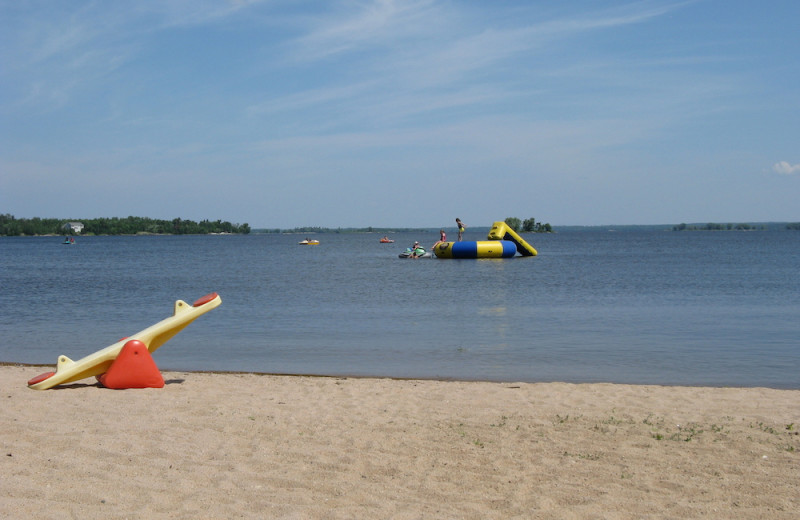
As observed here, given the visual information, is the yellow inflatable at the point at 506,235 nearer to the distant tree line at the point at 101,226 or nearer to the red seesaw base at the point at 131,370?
the red seesaw base at the point at 131,370

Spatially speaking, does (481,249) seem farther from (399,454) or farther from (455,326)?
(399,454)

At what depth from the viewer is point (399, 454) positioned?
5.92 meters

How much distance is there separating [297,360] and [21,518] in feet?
24.1

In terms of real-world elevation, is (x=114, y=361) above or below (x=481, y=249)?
below

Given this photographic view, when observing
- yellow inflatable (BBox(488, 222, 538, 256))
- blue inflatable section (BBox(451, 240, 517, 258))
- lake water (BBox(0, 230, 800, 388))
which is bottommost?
lake water (BBox(0, 230, 800, 388))

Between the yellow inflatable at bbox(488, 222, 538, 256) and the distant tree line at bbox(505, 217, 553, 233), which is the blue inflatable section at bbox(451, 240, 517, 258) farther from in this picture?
the distant tree line at bbox(505, 217, 553, 233)

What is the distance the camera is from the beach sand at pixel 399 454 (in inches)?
187

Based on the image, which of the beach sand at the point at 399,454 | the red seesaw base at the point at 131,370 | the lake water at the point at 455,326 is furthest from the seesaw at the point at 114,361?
the lake water at the point at 455,326

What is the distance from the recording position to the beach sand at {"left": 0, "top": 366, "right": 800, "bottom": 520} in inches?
187

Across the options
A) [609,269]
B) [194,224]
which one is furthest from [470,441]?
[194,224]

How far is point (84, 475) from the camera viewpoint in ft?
17.2

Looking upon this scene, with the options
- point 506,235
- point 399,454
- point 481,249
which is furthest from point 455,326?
point 506,235

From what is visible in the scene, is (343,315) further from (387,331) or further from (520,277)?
(520,277)

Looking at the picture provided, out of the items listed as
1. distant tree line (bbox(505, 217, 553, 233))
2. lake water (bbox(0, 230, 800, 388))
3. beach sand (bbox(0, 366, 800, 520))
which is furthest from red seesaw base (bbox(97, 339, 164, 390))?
distant tree line (bbox(505, 217, 553, 233))
